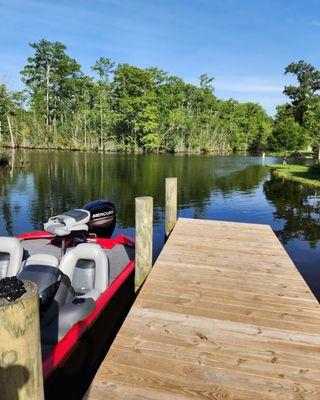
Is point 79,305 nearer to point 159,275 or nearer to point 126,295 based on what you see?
point 159,275

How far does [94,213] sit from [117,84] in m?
59.3

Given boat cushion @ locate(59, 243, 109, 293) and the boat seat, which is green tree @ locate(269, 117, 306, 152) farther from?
the boat seat

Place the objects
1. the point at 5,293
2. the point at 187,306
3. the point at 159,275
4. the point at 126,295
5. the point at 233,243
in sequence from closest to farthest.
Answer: the point at 5,293 → the point at 187,306 → the point at 159,275 → the point at 126,295 → the point at 233,243

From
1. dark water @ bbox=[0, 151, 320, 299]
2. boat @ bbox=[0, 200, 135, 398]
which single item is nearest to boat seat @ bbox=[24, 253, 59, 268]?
boat @ bbox=[0, 200, 135, 398]

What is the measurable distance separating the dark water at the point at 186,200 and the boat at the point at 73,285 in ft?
10.6

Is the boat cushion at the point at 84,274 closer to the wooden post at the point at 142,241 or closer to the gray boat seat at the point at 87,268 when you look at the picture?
the gray boat seat at the point at 87,268

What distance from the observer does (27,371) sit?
1.70m

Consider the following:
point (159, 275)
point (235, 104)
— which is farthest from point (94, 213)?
point (235, 104)

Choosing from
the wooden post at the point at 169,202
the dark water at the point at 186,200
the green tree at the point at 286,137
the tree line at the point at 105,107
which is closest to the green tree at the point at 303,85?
the tree line at the point at 105,107

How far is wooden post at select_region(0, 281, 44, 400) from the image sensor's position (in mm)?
1567

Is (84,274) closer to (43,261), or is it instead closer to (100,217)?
(43,261)

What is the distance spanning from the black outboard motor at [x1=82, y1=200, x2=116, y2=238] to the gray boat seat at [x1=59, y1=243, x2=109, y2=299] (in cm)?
362

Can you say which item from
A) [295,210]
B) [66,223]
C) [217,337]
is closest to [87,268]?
[66,223]

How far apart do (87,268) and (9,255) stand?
138cm
